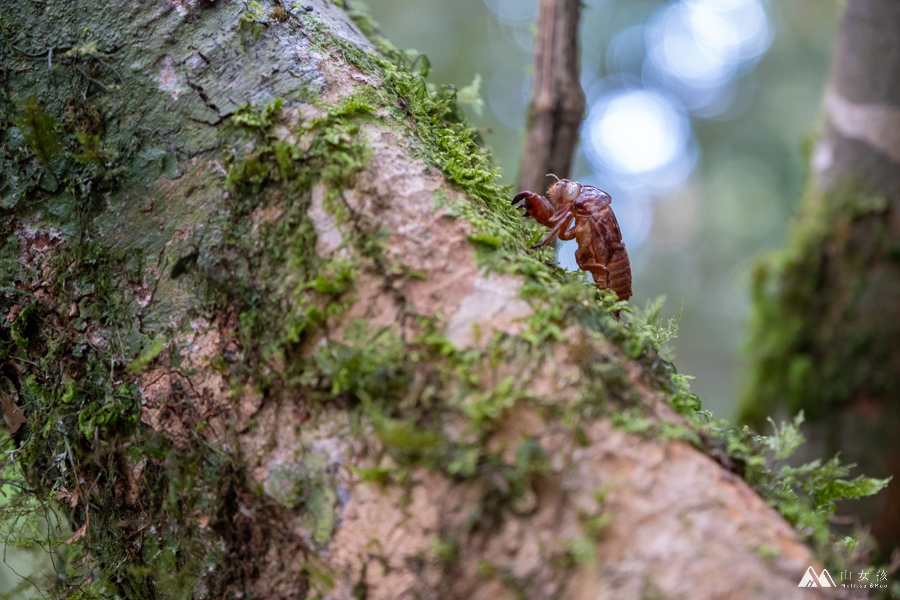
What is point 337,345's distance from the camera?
1.17 m

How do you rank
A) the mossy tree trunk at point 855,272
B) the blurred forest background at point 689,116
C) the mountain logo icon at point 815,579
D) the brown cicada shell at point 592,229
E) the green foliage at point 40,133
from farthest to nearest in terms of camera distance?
the blurred forest background at point 689,116 < the mossy tree trunk at point 855,272 < the brown cicada shell at point 592,229 < the green foliage at point 40,133 < the mountain logo icon at point 815,579

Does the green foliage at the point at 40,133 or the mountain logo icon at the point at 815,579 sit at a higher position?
the mountain logo icon at the point at 815,579

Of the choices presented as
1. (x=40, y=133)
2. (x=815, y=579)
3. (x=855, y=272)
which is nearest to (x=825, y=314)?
(x=855, y=272)

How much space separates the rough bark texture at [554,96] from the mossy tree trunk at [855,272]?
191 centimetres

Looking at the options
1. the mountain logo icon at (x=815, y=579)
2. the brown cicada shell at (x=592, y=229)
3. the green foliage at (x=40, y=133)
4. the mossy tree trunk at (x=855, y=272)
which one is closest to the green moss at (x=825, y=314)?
the mossy tree trunk at (x=855, y=272)

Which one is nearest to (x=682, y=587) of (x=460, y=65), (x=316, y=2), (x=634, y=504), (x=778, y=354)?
(x=634, y=504)

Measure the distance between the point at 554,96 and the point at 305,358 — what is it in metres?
2.05

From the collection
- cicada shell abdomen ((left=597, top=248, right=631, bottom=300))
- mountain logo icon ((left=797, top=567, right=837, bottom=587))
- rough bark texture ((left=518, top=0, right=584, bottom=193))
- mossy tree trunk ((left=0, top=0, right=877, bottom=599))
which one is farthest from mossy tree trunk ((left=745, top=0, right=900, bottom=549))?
mountain logo icon ((left=797, top=567, right=837, bottom=587))

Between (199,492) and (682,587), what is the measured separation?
3.35 ft

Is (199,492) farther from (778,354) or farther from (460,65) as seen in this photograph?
A: (460,65)

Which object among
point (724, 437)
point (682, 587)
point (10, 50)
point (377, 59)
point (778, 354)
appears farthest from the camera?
point (778, 354)

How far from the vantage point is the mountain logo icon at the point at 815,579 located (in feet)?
3.30

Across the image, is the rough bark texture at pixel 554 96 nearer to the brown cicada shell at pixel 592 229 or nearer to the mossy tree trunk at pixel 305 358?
the brown cicada shell at pixel 592 229

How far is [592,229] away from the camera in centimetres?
213
